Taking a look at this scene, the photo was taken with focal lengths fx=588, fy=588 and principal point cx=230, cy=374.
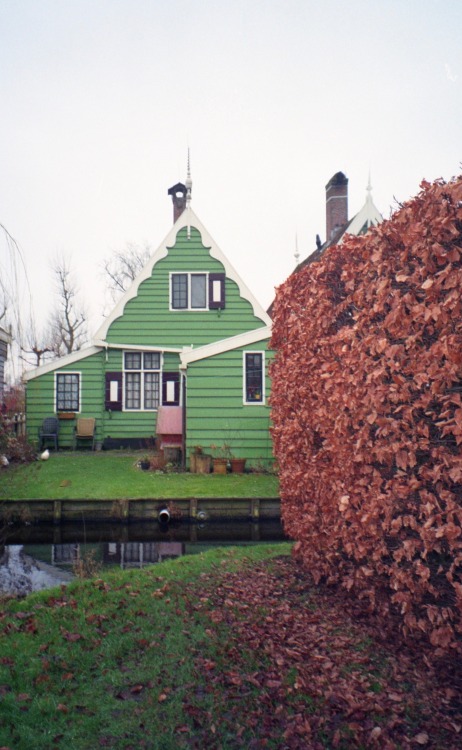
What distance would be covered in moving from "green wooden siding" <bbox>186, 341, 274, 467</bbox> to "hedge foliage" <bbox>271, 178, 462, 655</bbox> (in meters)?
10.6

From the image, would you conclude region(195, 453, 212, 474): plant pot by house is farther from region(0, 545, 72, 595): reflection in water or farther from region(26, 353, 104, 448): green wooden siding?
region(26, 353, 104, 448): green wooden siding

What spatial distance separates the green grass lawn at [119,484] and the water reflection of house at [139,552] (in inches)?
53.3

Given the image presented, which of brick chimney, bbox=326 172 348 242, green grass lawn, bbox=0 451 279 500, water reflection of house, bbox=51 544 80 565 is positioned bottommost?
water reflection of house, bbox=51 544 80 565

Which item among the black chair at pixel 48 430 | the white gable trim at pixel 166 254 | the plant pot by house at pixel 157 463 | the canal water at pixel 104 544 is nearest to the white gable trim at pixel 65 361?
the white gable trim at pixel 166 254

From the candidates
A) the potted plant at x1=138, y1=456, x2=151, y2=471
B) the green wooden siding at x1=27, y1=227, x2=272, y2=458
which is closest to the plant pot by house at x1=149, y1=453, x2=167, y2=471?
the potted plant at x1=138, y1=456, x2=151, y2=471

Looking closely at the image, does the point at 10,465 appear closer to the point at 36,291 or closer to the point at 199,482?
the point at 36,291

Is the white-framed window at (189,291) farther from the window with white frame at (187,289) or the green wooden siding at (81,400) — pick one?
the green wooden siding at (81,400)

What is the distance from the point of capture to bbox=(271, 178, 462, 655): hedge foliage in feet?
12.9

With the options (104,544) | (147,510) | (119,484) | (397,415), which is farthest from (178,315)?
(397,415)

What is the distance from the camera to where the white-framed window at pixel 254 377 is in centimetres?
1720

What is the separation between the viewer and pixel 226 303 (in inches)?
837

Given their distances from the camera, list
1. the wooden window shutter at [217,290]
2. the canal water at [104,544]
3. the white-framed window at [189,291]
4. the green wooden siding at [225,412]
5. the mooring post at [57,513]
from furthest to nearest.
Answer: the white-framed window at [189,291]
the wooden window shutter at [217,290]
the green wooden siding at [225,412]
the mooring post at [57,513]
the canal water at [104,544]

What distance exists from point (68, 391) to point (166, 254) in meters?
6.17

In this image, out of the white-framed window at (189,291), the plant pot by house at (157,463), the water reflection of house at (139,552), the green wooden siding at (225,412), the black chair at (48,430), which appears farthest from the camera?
the white-framed window at (189,291)
